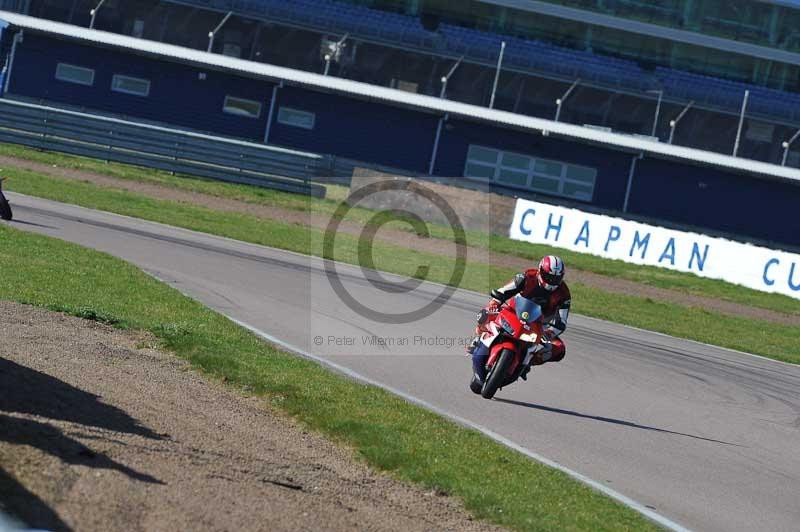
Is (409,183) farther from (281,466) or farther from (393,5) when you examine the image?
(281,466)

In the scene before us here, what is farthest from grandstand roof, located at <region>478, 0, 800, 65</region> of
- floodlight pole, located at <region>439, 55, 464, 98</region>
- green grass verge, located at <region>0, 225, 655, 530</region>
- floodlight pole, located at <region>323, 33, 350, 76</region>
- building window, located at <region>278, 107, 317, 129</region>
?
green grass verge, located at <region>0, 225, 655, 530</region>

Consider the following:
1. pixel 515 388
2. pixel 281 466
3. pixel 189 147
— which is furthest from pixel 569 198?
pixel 281 466

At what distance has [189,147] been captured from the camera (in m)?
33.9

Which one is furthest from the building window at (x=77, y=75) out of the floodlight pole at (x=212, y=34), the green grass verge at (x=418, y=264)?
the green grass verge at (x=418, y=264)

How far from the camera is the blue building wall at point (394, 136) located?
1630 inches

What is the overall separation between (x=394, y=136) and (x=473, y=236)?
10.6 meters

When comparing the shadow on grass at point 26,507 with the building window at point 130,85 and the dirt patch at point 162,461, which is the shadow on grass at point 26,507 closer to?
the dirt patch at point 162,461

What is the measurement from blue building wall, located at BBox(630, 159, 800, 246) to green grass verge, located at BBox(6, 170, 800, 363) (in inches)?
593

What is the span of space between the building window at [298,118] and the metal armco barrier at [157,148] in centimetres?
759

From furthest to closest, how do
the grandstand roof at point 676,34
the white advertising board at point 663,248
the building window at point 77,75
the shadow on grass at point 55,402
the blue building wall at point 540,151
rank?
the grandstand roof at point 676,34, the blue building wall at point 540,151, the building window at point 77,75, the white advertising board at point 663,248, the shadow on grass at point 55,402

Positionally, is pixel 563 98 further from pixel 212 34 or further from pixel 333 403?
pixel 333 403

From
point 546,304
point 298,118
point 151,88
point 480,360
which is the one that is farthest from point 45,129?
Answer: point 546,304

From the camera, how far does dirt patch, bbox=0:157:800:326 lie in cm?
2745

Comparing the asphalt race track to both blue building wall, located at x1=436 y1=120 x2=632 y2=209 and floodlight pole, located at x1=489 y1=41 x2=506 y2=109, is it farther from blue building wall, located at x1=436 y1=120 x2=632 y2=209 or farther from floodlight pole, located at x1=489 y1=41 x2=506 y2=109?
floodlight pole, located at x1=489 y1=41 x2=506 y2=109
